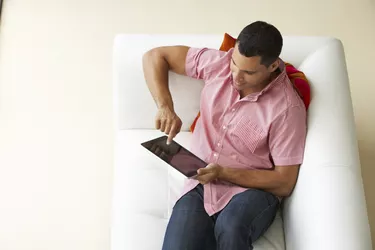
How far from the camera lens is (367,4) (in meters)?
3.04

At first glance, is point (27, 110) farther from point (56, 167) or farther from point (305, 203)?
point (305, 203)

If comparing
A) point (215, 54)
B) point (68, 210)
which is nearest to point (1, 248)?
point (68, 210)

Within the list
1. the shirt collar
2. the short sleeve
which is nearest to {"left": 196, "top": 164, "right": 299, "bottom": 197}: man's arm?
the shirt collar

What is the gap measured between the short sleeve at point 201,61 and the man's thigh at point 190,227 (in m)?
0.43

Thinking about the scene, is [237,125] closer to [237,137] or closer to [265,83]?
[237,137]

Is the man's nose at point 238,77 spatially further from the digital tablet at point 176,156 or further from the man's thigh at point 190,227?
the man's thigh at point 190,227

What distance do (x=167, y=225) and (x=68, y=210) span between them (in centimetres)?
64

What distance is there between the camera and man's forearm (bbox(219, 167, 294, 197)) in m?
1.90

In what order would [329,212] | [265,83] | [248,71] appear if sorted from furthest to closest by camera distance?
1. [265,83]
2. [248,71]
3. [329,212]

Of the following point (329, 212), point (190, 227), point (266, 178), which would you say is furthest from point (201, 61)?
point (329, 212)

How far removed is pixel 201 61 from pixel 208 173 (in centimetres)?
42

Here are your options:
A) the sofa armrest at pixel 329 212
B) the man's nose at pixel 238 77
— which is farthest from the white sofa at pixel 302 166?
the man's nose at pixel 238 77

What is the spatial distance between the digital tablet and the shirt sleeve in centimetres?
25

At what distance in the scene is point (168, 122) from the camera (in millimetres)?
1931
